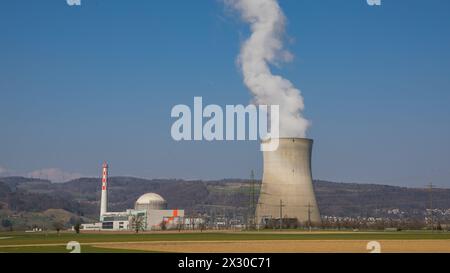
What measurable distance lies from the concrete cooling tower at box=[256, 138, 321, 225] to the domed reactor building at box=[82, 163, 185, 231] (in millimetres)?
45923

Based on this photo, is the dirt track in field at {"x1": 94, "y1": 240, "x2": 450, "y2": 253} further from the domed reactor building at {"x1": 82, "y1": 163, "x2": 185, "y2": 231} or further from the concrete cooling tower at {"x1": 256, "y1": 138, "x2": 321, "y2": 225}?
the domed reactor building at {"x1": 82, "y1": 163, "x2": 185, "y2": 231}

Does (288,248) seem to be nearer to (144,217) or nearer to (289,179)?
(289,179)

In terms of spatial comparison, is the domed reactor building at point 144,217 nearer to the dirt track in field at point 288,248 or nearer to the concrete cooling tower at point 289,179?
the concrete cooling tower at point 289,179

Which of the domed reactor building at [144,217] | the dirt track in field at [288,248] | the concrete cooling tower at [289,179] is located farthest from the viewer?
the domed reactor building at [144,217]

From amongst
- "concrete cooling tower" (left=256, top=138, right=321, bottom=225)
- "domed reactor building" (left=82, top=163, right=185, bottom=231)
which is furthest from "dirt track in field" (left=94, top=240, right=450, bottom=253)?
"domed reactor building" (left=82, top=163, right=185, bottom=231)

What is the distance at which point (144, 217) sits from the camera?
12938 centimetres

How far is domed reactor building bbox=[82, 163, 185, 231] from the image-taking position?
417 ft

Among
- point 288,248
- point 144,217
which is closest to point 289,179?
point 288,248

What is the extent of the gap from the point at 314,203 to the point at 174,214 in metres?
58.3

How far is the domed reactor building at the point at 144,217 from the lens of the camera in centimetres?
12725

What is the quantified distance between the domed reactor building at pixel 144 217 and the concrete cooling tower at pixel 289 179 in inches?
1808

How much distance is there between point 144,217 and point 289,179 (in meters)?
60.9

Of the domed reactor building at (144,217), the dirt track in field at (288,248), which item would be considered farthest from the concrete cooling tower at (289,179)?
the domed reactor building at (144,217)

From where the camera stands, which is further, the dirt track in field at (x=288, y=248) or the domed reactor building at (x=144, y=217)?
the domed reactor building at (x=144, y=217)
